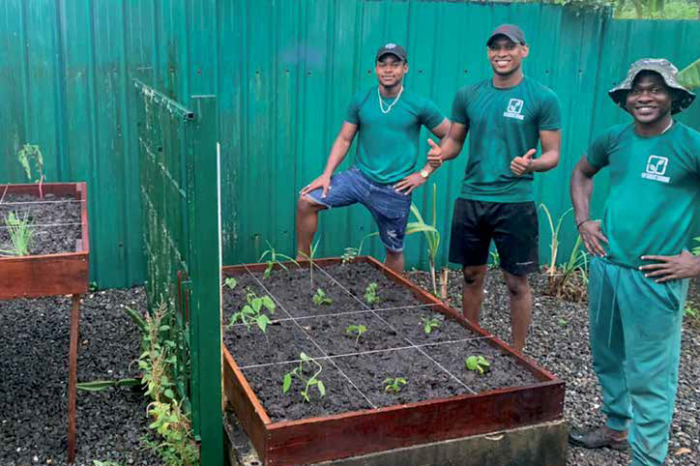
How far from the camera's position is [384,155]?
526 centimetres

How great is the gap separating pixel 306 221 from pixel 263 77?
4.18 feet

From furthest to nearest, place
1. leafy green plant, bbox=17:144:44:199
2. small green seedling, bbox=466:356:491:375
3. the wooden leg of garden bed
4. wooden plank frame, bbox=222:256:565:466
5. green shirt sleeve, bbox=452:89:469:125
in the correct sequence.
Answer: leafy green plant, bbox=17:144:44:199 → green shirt sleeve, bbox=452:89:469:125 → small green seedling, bbox=466:356:491:375 → the wooden leg of garden bed → wooden plank frame, bbox=222:256:565:466

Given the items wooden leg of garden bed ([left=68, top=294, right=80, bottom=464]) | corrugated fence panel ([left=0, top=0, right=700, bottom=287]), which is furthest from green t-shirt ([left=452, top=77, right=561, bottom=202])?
wooden leg of garden bed ([left=68, top=294, right=80, bottom=464])

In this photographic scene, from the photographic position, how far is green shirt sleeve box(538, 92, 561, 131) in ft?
14.3

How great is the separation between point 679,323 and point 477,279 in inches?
63.9

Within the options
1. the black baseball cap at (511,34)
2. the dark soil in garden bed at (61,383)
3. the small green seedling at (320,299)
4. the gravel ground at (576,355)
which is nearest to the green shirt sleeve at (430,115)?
the black baseball cap at (511,34)

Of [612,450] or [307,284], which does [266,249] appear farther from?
[612,450]

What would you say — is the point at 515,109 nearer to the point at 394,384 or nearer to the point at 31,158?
the point at 394,384

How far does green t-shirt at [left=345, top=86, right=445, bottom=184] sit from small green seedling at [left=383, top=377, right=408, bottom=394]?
1966 millimetres

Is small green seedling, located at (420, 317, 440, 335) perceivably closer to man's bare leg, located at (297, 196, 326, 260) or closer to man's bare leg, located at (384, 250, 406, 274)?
man's bare leg, located at (384, 250, 406, 274)

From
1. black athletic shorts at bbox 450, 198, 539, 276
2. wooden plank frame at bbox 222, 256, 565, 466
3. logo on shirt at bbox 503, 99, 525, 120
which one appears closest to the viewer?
wooden plank frame at bbox 222, 256, 565, 466

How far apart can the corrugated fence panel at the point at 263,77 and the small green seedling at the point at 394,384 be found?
8.46 ft

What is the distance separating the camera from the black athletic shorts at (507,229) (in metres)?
4.55

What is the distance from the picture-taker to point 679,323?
3434 mm
